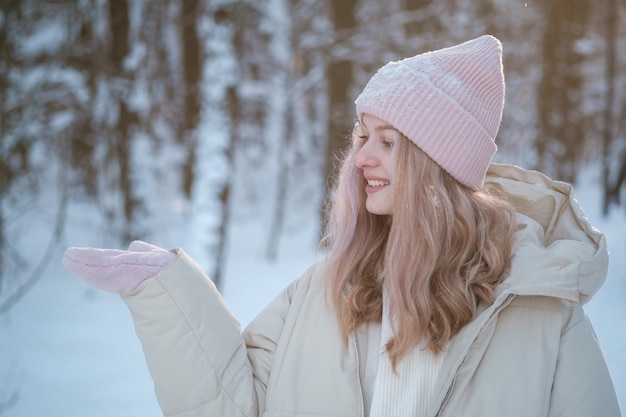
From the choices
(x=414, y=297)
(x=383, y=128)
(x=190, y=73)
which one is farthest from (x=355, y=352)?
(x=190, y=73)

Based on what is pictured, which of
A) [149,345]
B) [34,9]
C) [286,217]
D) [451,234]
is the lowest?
[286,217]

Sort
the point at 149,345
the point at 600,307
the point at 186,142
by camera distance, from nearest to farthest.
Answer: the point at 149,345
the point at 600,307
the point at 186,142

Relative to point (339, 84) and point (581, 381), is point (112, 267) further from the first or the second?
point (339, 84)

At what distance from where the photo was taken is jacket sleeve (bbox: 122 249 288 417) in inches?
66.4

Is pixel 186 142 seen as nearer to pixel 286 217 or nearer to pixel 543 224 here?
pixel 286 217

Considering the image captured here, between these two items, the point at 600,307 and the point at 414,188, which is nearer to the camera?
the point at 414,188

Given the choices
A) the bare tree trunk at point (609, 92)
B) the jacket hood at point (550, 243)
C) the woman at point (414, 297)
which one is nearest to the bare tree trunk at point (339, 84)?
the bare tree trunk at point (609, 92)

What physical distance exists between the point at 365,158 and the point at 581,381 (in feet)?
3.12

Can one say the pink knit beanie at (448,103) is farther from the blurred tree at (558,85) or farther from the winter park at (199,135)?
the blurred tree at (558,85)

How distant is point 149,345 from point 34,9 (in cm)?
475

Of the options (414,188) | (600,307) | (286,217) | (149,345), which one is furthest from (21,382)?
(286,217)

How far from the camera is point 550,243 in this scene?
6.45ft

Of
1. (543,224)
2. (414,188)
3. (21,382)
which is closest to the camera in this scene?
(414,188)

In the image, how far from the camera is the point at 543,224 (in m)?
2.06
